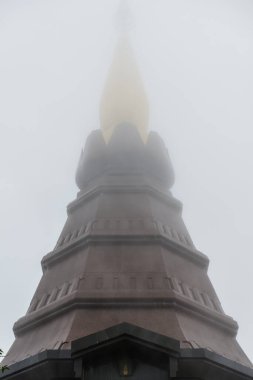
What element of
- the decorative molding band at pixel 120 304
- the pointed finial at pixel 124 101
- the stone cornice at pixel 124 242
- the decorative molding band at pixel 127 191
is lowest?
the decorative molding band at pixel 120 304

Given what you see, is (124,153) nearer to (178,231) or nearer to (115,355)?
(178,231)

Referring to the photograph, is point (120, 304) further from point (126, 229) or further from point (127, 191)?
point (127, 191)

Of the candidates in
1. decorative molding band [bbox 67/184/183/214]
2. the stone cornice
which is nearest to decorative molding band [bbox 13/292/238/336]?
the stone cornice

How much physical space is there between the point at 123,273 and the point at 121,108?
10.8m

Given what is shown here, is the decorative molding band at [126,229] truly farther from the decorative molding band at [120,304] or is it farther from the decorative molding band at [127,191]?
the decorative molding band at [120,304]

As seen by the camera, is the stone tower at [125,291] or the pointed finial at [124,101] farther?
the pointed finial at [124,101]

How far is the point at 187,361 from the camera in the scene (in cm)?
1655

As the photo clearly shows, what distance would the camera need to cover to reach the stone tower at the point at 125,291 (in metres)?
16.6

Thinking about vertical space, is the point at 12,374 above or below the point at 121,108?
below

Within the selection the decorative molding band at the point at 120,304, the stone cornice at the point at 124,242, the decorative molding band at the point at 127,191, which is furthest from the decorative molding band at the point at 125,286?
the decorative molding band at the point at 127,191

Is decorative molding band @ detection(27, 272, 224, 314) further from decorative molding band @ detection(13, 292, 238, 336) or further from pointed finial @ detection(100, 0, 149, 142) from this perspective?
pointed finial @ detection(100, 0, 149, 142)

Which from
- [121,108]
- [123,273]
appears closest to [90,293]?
[123,273]

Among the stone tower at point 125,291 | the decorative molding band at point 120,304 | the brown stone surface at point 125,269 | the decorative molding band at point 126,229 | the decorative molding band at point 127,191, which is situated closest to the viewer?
the stone tower at point 125,291

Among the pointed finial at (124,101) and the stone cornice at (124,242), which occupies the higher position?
the pointed finial at (124,101)
